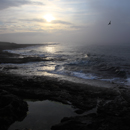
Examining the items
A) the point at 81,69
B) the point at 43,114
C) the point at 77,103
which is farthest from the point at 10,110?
the point at 81,69

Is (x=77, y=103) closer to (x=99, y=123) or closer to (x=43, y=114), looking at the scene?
(x=43, y=114)

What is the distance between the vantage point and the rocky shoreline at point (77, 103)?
188 inches

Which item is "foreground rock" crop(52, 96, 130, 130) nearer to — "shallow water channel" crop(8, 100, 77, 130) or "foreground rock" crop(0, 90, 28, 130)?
"shallow water channel" crop(8, 100, 77, 130)

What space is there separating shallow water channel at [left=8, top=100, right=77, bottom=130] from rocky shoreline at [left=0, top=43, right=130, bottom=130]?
0.30m

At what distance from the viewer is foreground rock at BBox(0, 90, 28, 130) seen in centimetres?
509

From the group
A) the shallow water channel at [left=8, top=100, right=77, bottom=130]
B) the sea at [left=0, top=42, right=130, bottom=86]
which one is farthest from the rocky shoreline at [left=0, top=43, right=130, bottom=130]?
the sea at [left=0, top=42, right=130, bottom=86]

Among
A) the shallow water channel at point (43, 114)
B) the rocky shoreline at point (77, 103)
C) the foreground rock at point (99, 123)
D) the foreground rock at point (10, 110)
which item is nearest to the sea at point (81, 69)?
the rocky shoreline at point (77, 103)

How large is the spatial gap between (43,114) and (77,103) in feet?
6.43

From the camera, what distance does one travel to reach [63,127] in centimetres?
474

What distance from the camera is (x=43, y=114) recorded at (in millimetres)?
6129

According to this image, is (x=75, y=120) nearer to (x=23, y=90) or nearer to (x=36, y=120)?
(x=36, y=120)

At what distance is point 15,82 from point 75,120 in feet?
21.9

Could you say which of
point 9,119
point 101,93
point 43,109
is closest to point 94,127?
point 43,109

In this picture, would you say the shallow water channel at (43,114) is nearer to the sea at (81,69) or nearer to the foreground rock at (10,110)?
the foreground rock at (10,110)
